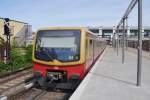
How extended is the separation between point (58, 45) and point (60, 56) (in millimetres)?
458

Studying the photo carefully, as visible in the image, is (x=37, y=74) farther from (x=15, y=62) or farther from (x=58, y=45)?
(x=15, y=62)

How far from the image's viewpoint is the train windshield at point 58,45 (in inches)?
460

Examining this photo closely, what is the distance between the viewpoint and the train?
11531 mm

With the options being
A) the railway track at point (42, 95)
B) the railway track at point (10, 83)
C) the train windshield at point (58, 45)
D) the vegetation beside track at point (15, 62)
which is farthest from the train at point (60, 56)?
the vegetation beside track at point (15, 62)

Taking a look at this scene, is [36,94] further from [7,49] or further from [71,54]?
[7,49]

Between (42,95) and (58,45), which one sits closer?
(42,95)

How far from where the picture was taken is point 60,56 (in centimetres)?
1170

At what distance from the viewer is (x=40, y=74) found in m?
11.8

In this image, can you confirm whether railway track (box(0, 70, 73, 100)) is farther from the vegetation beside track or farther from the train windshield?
the vegetation beside track

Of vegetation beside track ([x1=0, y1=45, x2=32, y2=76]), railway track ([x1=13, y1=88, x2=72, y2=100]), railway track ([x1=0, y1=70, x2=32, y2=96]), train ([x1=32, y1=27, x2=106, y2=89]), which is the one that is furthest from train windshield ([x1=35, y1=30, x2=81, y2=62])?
vegetation beside track ([x1=0, y1=45, x2=32, y2=76])

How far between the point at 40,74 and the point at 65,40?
1580mm

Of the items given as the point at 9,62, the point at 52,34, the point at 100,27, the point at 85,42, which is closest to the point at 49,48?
the point at 52,34

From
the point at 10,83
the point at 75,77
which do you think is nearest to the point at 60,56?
the point at 75,77

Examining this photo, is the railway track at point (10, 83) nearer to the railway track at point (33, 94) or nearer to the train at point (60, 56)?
the railway track at point (33, 94)
